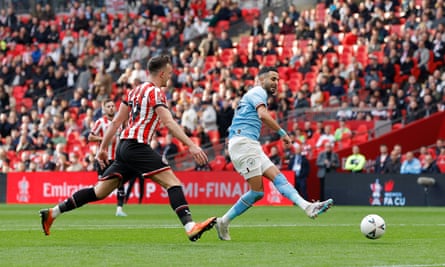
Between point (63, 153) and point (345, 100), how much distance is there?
9047 mm

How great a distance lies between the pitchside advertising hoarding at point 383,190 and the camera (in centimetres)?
2784

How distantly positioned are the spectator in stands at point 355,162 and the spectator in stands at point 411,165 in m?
1.35

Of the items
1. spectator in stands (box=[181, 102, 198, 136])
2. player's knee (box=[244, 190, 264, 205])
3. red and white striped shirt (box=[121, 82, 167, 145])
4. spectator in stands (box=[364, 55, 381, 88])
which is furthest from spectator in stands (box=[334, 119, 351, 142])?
red and white striped shirt (box=[121, 82, 167, 145])

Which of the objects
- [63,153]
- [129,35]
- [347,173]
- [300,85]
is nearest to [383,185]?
[347,173]

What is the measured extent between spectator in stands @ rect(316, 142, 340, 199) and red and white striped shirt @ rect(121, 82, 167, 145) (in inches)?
678

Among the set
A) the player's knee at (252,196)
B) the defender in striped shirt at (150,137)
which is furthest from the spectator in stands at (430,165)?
the defender in striped shirt at (150,137)

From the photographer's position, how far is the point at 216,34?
40594 millimetres

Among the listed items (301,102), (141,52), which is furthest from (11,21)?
(301,102)

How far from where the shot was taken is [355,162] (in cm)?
2962

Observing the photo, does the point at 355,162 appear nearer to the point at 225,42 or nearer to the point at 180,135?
the point at 225,42

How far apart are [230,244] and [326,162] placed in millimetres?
17167

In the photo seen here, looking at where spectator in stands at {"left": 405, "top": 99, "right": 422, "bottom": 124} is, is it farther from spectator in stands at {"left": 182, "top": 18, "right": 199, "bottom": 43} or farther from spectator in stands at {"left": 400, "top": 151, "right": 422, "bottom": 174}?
spectator in stands at {"left": 182, "top": 18, "right": 199, "bottom": 43}

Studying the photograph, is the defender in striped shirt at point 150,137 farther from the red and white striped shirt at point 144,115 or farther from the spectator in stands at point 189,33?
the spectator in stands at point 189,33

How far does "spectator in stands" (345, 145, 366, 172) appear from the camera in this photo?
29.5 meters
